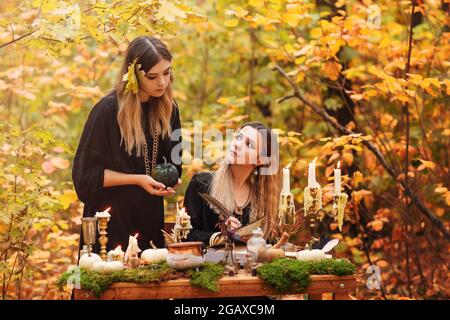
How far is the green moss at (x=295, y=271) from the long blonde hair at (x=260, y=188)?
51 cm

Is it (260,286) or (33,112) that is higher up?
(33,112)

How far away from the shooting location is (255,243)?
3.31 metres

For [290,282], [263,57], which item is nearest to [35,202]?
[290,282]

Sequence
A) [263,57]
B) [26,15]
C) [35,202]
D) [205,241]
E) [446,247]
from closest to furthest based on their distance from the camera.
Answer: [205,241] → [35,202] → [26,15] → [446,247] → [263,57]

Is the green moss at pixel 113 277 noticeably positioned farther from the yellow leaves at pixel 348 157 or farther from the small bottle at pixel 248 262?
the yellow leaves at pixel 348 157

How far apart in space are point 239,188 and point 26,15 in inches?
124

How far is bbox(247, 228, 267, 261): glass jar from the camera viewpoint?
3299mm

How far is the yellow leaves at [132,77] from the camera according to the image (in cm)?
349

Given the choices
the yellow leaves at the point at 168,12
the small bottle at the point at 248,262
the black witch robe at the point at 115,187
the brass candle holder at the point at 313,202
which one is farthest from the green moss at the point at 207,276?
the yellow leaves at the point at 168,12

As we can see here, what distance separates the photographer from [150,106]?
375cm

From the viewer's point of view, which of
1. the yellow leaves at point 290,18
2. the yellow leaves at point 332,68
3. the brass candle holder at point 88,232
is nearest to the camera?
the brass candle holder at point 88,232

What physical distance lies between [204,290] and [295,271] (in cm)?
39

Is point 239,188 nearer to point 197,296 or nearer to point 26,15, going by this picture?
point 197,296

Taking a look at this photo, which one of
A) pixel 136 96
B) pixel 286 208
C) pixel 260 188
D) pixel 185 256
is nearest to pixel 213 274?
pixel 185 256
